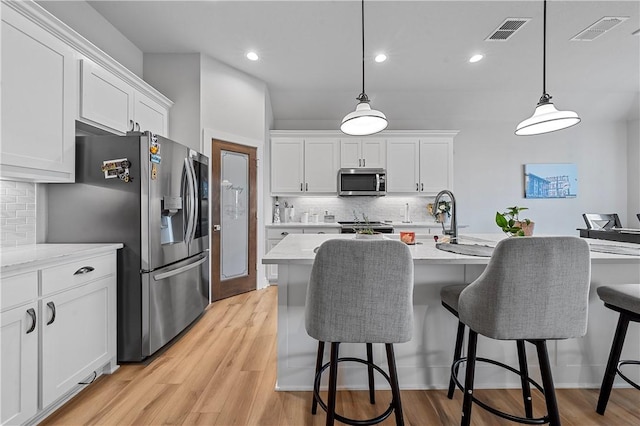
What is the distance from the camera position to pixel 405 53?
143 inches

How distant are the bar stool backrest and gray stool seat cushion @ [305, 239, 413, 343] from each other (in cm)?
37

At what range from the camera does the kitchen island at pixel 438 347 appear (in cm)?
182

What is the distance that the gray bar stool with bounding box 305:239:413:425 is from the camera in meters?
1.23

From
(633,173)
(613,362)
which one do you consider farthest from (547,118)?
(633,173)

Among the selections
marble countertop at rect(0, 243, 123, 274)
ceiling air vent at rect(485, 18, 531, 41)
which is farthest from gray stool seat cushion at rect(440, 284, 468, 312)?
ceiling air vent at rect(485, 18, 531, 41)

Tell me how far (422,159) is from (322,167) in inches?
64.2

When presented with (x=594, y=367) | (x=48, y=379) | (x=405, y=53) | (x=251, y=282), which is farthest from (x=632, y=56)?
(x=48, y=379)

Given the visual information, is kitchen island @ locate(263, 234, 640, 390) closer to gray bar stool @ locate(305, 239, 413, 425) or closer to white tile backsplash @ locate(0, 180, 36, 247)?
gray bar stool @ locate(305, 239, 413, 425)

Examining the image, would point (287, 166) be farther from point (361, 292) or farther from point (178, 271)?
point (361, 292)

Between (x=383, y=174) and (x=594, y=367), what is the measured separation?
338 cm

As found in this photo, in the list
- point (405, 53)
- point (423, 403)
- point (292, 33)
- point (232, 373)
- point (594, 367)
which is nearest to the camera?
point (423, 403)

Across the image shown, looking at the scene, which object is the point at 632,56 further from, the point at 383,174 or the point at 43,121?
the point at 43,121

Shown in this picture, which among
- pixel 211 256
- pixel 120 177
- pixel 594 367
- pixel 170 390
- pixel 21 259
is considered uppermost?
pixel 120 177

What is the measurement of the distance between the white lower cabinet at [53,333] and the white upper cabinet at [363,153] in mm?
3610
